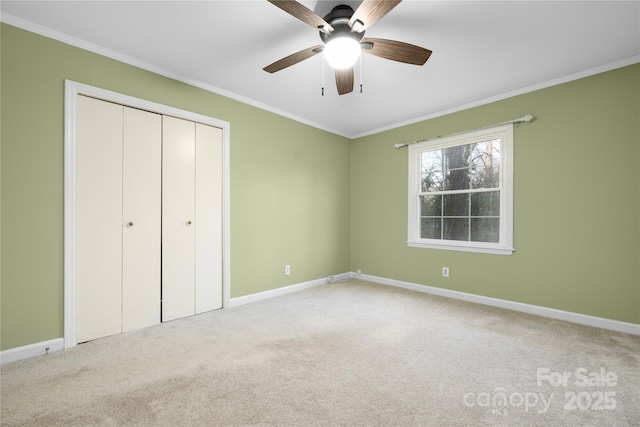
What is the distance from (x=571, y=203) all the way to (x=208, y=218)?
386cm

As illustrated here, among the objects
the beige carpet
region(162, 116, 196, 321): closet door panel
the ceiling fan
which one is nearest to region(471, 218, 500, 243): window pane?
the beige carpet

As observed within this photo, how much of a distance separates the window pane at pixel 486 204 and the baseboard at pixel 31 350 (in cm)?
442

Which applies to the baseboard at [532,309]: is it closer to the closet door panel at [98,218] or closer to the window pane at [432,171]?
the window pane at [432,171]

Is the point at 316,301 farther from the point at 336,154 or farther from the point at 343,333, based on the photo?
the point at 336,154

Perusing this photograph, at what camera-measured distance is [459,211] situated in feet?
12.3

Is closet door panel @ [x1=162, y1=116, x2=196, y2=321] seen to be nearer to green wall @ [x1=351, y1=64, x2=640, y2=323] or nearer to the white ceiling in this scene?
the white ceiling

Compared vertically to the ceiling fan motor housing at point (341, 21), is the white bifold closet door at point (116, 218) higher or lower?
lower

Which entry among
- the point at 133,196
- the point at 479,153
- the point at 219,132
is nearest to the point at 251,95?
the point at 219,132

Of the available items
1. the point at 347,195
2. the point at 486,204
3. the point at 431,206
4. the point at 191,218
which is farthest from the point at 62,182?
the point at 486,204

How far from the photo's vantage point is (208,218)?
10.4ft

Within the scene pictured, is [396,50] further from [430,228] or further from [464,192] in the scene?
[430,228]

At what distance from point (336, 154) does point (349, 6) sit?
281cm

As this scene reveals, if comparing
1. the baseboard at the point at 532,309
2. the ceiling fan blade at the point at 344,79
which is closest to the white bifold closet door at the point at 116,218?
the ceiling fan blade at the point at 344,79

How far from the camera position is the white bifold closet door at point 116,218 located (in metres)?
2.36
